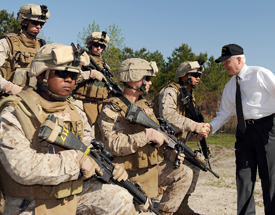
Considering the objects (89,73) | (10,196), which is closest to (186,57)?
(89,73)

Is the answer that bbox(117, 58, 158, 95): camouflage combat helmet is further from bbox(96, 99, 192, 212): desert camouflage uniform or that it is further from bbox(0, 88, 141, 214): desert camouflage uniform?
bbox(0, 88, 141, 214): desert camouflage uniform

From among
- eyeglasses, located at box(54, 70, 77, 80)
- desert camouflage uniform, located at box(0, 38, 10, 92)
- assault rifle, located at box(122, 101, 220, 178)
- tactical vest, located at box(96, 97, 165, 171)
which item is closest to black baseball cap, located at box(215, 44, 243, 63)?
assault rifle, located at box(122, 101, 220, 178)

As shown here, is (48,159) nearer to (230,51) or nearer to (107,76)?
(230,51)

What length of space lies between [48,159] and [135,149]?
5.05 feet

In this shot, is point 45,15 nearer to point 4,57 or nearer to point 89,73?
point 4,57

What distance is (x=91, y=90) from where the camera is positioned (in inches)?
256

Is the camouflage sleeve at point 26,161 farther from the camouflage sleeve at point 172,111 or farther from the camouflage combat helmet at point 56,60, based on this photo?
the camouflage sleeve at point 172,111

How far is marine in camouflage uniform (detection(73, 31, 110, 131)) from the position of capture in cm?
632

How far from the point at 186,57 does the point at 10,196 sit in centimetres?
4082

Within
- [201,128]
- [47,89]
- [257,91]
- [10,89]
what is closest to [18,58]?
[10,89]

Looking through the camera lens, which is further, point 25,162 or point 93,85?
point 93,85

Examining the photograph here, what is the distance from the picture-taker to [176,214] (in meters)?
5.45

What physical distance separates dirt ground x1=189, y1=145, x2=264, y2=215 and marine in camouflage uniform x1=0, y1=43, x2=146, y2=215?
10.5ft

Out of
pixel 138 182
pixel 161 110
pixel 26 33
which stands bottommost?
pixel 138 182
